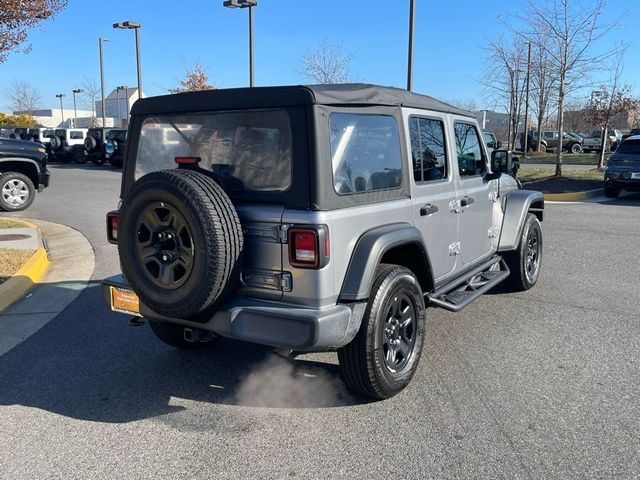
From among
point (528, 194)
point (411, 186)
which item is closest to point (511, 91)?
point (528, 194)

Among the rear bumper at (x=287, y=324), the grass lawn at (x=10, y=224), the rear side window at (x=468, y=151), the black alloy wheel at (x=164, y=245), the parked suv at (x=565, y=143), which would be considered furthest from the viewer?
the parked suv at (x=565, y=143)

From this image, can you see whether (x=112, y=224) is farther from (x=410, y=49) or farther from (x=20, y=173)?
(x=410, y=49)

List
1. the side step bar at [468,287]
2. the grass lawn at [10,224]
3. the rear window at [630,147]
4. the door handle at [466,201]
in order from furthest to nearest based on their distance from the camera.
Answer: the rear window at [630,147] < the grass lawn at [10,224] < the door handle at [466,201] < the side step bar at [468,287]

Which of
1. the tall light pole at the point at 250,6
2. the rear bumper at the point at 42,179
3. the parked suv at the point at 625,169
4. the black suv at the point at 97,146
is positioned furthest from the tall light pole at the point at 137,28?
the parked suv at the point at 625,169

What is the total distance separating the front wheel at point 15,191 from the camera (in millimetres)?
12297

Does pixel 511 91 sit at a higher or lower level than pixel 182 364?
higher

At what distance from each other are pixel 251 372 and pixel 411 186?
174 cm

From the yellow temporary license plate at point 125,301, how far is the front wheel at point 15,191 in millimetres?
9892

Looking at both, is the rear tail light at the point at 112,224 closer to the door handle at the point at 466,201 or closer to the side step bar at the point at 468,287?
the side step bar at the point at 468,287

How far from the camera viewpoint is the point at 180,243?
3.30m

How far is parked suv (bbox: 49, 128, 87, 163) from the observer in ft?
97.6

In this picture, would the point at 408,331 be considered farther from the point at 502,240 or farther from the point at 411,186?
the point at 502,240

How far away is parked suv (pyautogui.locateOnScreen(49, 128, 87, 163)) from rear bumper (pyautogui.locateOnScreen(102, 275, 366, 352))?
2910 cm

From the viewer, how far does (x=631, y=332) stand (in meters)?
5.00
